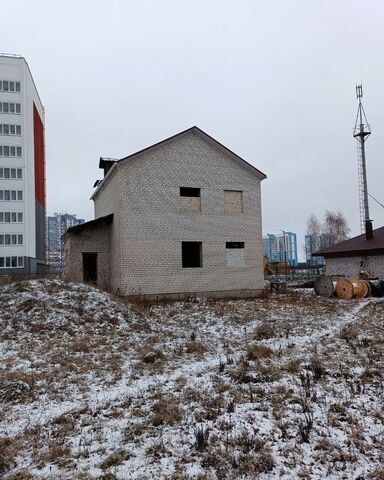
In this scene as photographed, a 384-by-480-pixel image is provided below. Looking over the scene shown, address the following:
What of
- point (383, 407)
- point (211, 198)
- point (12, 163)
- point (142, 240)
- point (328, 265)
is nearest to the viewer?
point (383, 407)

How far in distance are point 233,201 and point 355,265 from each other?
1051 cm

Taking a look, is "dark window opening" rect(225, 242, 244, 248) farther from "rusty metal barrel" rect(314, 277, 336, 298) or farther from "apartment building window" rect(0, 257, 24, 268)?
"apartment building window" rect(0, 257, 24, 268)

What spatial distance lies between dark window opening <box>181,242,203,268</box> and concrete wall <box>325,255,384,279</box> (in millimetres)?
11726

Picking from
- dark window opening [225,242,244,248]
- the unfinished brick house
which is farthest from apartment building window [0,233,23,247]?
dark window opening [225,242,244,248]

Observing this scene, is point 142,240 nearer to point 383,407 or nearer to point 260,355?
point 260,355

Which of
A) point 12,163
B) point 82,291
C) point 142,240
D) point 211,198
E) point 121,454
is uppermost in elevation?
point 12,163

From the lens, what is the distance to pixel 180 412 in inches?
220

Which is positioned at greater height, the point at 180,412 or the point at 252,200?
the point at 252,200

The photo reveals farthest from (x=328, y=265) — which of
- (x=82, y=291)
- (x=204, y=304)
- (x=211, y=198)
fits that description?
(x=82, y=291)

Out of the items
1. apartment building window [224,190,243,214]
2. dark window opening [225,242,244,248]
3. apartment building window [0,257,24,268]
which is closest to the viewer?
dark window opening [225,242,244,248]

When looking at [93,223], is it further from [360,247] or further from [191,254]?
[360,247]

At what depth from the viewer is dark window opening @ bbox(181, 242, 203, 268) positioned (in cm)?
2000

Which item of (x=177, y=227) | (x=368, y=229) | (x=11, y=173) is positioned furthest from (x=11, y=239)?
(x=368, y=229)

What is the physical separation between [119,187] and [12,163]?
39.6m
